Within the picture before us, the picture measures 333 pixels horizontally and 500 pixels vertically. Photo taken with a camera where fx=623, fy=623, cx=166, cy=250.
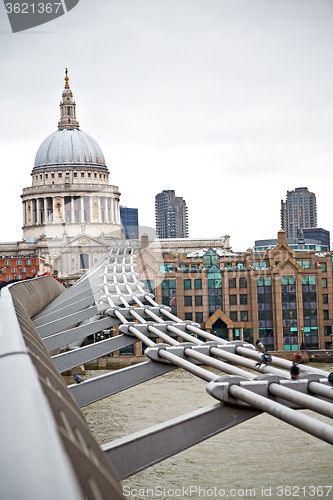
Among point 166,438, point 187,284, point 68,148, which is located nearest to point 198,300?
point 187,284

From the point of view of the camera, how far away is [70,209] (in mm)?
106062

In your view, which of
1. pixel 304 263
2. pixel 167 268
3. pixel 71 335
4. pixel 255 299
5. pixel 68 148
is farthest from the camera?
pixel 68 148

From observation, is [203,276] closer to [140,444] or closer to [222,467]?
[222,467]

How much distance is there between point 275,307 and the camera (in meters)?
43.7

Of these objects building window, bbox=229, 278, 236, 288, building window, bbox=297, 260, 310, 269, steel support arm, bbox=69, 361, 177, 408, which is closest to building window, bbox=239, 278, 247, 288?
building window, bbox=229, 278, 236, 288

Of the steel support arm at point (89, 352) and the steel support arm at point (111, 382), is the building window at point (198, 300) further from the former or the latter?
the steel support arm at point (111, 382)

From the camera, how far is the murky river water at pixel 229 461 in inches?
648

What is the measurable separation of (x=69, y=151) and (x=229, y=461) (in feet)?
317

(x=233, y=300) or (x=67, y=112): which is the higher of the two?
(x=67, y=112)

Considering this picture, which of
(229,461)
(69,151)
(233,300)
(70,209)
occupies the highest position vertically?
(69,151)

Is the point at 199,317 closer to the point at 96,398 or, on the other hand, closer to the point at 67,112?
the point at 96,398

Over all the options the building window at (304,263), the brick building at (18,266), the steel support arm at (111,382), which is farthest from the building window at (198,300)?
the steel support arm at (111,382)

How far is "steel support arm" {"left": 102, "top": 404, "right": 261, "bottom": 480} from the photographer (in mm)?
4793

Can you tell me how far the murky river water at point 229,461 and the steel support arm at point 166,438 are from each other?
8.53 meters
